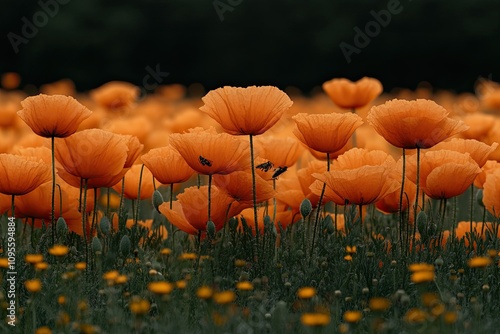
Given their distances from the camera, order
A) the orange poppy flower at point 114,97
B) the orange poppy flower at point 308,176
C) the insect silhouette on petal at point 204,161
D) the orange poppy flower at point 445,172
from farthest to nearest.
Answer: the orange poppy flower at point 114,97
the orange poppy flower at point 308,176
the orange poppy flower at point 445,172
the insect silhouette on petal at point 204,161

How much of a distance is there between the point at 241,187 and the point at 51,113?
719 mm

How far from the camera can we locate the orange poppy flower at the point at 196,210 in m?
3.23

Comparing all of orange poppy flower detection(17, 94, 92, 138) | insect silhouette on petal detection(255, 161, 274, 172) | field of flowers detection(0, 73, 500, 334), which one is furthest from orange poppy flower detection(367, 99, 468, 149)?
orange poppy flower detection(17, 94, 92, 138)

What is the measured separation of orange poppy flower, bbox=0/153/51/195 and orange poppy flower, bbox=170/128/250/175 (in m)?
0.49

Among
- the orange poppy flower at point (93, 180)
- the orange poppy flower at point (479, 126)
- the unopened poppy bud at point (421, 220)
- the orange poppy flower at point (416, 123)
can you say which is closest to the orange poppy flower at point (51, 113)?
the orange poppy flower at point (93, 180)

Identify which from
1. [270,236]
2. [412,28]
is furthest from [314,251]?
[412,28]

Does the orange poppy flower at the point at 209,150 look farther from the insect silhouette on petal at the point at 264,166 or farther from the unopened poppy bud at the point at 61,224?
the unopened poppy bud at the point at 61,224

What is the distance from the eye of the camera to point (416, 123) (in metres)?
3.11

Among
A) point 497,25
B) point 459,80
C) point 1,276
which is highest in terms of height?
point 497,25

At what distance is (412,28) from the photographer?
621 inches

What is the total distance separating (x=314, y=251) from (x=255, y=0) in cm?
1386

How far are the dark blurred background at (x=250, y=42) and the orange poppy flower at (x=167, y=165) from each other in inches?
478

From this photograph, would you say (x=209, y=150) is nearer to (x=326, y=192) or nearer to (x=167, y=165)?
(x=167, y=165)

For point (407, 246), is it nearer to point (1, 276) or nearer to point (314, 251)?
point (314, 251)
